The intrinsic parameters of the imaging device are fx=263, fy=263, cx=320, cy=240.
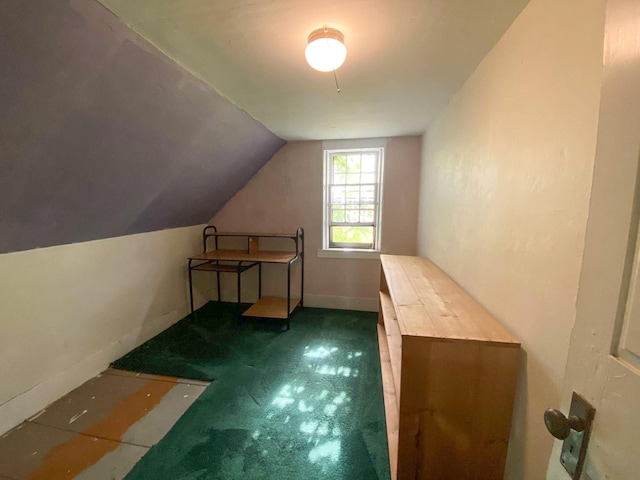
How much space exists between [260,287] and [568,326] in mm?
3143

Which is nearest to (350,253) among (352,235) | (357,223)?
(352,235)

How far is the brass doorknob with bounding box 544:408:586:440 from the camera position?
0.48 meters

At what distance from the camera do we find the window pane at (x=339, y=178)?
326 centimetres

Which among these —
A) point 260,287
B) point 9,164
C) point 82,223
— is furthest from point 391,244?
point 9,164

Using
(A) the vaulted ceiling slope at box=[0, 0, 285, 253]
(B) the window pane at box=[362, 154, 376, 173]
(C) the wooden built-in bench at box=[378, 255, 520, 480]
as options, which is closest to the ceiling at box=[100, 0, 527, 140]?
(A) the vaulted ceiling slope at box=[0, 0, 285, 253]

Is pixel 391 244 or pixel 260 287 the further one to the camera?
pixel 260 287

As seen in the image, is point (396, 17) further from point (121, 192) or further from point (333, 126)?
point (121, 192)

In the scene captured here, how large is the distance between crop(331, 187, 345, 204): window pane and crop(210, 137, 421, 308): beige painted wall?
0.18 metres

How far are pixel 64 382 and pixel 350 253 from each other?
8.90ft

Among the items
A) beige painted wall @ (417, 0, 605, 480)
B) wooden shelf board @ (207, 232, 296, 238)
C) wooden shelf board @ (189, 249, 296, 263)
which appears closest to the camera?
beige painted wall @ (417, 0, 605, 480)

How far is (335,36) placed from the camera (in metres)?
1.15

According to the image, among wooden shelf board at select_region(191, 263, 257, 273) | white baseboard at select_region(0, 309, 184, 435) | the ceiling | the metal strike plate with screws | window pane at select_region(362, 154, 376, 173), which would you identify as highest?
the ceiling

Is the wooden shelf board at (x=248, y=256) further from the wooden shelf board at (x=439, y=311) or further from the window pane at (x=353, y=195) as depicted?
the wooden shelf board at (x=439, y=311)

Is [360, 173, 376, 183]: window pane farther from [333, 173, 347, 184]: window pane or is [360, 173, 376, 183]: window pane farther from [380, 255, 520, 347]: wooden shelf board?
[380, 255, 520, 347]: wooden shelf board
